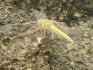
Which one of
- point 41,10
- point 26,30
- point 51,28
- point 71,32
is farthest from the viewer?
point 41,10

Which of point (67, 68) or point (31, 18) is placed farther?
point (31, 18)

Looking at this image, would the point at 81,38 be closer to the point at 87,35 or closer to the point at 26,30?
the point at 87,35

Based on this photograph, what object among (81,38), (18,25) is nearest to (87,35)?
(81,38)

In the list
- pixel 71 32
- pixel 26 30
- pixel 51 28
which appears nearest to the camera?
pixel 26 30

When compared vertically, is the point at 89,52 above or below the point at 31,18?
below

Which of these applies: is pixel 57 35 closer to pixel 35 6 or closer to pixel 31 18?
pixel 31 18

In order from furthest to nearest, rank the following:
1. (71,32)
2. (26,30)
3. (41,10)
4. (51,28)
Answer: (41,10) < (71,32) < (51,28) < (26,30)

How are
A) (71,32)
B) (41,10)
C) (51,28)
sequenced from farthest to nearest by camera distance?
(41,10), (71,32), (51,28)

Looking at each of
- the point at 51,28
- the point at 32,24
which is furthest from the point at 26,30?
the point at 51,28

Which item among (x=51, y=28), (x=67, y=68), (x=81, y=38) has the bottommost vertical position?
(x=67, y=68)
